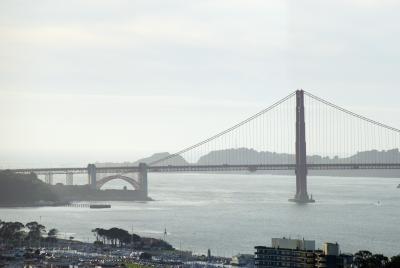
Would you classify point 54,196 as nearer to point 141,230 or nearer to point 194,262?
point 141,230

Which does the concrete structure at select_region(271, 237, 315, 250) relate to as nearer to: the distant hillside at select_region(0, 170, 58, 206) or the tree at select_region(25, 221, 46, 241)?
the tree at select_region(25, 221, 46, 241)

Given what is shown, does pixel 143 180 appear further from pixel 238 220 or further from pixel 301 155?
pixel 238 220

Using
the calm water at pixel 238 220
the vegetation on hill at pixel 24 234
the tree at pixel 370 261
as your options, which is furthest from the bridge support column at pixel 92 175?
the tree at pixel 370 261

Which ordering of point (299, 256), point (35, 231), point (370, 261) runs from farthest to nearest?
point (35, 231)
point (370, 261)
point (299, 256)

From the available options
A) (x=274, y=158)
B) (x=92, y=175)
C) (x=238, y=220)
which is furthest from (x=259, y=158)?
(x=238, y=220)

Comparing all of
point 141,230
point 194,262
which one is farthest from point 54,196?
point 194,262

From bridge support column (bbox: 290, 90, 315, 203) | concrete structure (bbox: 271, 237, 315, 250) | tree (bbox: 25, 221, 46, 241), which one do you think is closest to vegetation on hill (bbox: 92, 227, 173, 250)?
tree (bbox: 25, 221, 46, 241)

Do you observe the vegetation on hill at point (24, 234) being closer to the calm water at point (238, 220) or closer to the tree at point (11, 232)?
the tree at point (11, 232)
